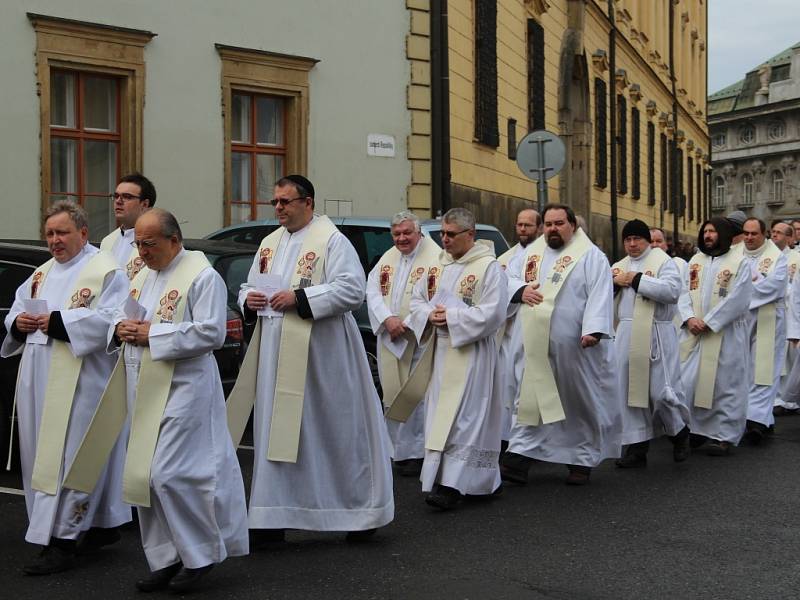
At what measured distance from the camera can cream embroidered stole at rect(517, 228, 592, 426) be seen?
29.7 ft

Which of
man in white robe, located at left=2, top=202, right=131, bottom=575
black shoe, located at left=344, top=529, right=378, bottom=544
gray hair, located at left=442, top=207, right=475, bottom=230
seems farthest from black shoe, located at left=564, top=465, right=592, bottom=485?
man in white robe, located at left=2, top=202, right=131, bottom=575

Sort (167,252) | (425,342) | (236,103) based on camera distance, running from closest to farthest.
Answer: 1. (167,252)
2. (425,342)
3. (236,103)

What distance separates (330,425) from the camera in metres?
7.04

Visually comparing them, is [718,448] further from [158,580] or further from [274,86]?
[274,86]

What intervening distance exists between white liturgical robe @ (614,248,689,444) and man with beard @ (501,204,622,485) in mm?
647

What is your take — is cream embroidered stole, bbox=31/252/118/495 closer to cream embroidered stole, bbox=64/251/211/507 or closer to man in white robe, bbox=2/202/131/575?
man in white robe, bbox=2/202/131/575

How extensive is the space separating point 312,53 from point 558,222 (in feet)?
28.7

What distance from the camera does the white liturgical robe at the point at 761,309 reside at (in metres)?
11.5

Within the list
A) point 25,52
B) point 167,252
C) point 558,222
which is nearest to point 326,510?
point 167,252

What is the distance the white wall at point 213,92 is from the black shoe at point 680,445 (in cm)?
711

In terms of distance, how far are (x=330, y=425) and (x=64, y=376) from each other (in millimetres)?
1384

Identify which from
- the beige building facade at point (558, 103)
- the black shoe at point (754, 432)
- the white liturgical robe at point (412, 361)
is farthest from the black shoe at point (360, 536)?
the beige building facade at point (558, 103)

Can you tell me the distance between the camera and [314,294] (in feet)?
22.7

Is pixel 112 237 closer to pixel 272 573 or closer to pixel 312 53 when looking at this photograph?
pixel 272 573
